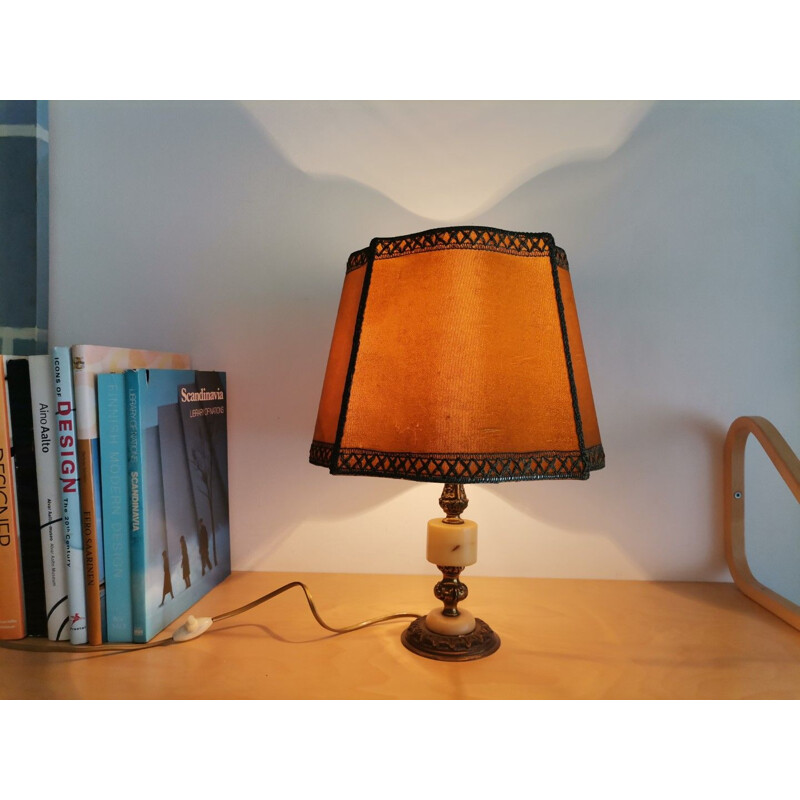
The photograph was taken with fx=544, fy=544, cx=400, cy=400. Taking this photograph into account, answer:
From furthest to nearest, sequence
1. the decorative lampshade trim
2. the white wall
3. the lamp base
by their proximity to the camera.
Answer: the white wall < the lamp base < the decorative lampshade trim

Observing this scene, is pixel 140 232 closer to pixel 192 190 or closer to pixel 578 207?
pixel 192 190

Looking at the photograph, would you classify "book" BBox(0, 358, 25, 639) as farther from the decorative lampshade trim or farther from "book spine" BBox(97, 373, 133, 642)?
the decorative lampshade trim

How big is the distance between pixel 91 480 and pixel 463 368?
50 centimetres

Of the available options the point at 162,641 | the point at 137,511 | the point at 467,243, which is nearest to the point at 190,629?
the point at 162,641

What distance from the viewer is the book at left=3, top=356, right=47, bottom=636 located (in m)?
0.71

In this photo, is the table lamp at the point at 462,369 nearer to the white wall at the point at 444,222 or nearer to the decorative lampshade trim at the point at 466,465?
the decorative lampshade trim at the point at 466,465

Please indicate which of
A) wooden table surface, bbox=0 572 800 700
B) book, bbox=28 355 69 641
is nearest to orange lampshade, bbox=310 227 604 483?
wooden table surface, bbox=0 572 800 700

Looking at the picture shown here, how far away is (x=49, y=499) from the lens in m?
0.71

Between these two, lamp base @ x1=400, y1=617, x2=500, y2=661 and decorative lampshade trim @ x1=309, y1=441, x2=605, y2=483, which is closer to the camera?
decorative lampshade trim @ x1=309, y1=441, x2=605, y2=483

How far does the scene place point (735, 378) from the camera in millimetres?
921

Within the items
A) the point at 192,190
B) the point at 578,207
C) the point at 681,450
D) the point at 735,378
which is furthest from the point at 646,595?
the point at 192,190

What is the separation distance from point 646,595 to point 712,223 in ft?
2.06

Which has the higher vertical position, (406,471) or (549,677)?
(406,471)

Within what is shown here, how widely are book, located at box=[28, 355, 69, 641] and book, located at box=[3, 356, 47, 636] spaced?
0.01 m
